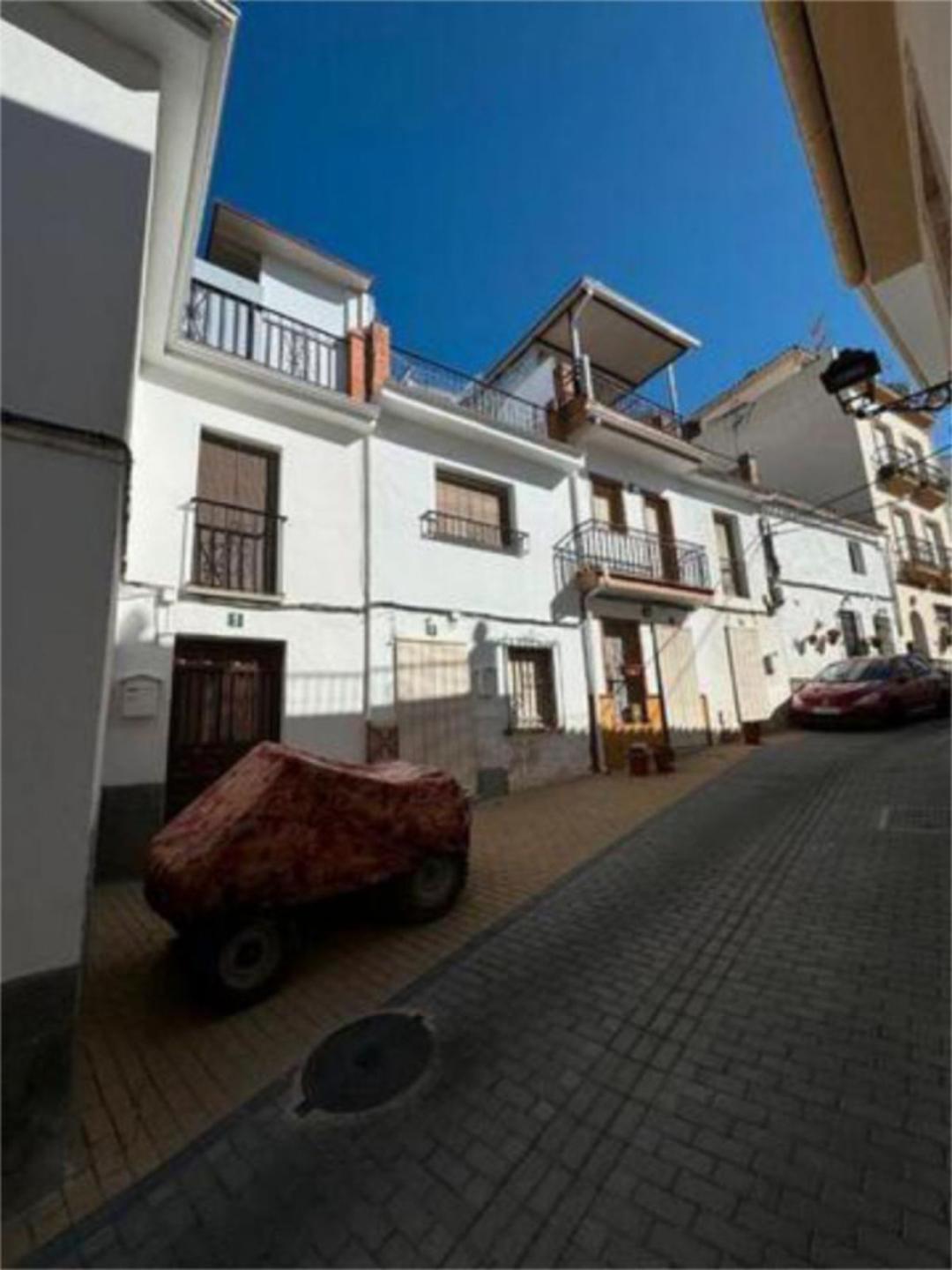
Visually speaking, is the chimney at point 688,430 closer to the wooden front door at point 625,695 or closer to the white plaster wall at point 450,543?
the white plaster wall at point 450,543

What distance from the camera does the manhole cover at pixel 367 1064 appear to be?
2830 mm

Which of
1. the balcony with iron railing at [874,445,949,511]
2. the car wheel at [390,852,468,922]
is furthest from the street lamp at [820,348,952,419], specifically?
the balcony with iron railing at [874,445,949,511]

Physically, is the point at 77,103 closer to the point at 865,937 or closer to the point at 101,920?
the point at 101,920

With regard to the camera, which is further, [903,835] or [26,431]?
[903,835]

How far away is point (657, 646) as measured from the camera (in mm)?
12531

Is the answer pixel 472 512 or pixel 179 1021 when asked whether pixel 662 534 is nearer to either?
pixel 472 512

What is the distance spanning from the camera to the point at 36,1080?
2.48m

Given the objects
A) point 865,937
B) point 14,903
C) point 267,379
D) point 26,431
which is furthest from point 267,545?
point 865,937

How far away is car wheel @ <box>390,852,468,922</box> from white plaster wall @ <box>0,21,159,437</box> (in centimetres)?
374

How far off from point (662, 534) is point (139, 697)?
37.2 ft

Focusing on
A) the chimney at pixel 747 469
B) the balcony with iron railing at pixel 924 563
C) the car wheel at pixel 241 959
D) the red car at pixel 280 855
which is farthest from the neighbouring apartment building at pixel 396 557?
the balcony with iron railing at pixel 924 563

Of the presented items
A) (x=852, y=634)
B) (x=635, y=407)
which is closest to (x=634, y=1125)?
(x=635, y=407)

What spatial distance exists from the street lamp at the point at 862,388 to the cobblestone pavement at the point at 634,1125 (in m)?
4.45

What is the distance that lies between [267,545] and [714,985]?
7534 mm
